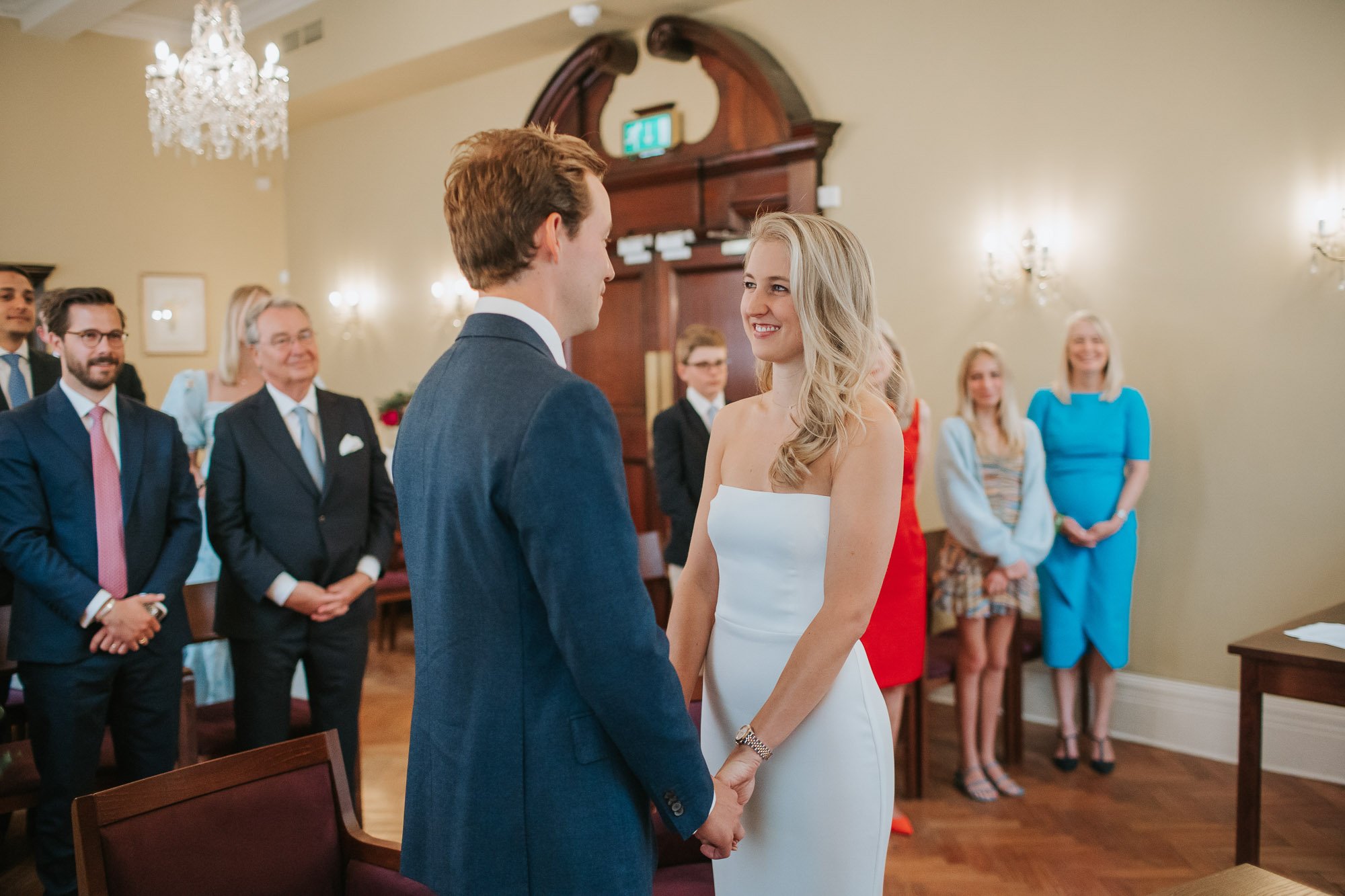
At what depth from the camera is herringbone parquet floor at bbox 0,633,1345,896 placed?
3549mm

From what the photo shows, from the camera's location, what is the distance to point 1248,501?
4707 millimetres

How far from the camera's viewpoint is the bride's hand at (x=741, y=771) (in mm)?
1785

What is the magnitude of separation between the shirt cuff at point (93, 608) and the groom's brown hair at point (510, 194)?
2181 mm

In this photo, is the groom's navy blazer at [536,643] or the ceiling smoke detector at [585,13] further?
the ceiling smoke detector at [585,13]

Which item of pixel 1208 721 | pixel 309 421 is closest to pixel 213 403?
pixel 309 421

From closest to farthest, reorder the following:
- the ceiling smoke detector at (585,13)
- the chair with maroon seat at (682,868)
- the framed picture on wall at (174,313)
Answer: the chair with maroon seat at (682,868), the ceiling smoke detector at (585,13), the framed picture on wall at (174,313)

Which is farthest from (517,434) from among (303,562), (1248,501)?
(1248,501)

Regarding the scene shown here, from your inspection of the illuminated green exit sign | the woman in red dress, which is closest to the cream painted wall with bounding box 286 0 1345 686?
the illuminated green exit sign

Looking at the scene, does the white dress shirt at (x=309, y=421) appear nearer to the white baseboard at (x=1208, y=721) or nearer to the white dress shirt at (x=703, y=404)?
the white dress shirt at (x=703, y=404)

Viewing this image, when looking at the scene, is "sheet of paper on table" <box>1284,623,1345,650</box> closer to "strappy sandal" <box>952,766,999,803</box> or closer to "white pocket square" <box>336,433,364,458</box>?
"strappy sandal" <box>952,766,999,803</box>

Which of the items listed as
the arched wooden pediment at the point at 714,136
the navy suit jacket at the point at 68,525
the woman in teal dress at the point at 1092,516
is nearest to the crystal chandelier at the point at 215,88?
the arched wooden pediment at the point at 714,136

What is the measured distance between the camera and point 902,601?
3.91m

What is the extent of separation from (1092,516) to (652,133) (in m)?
3.73

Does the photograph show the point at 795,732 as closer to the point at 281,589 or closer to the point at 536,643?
the point at 536,643
